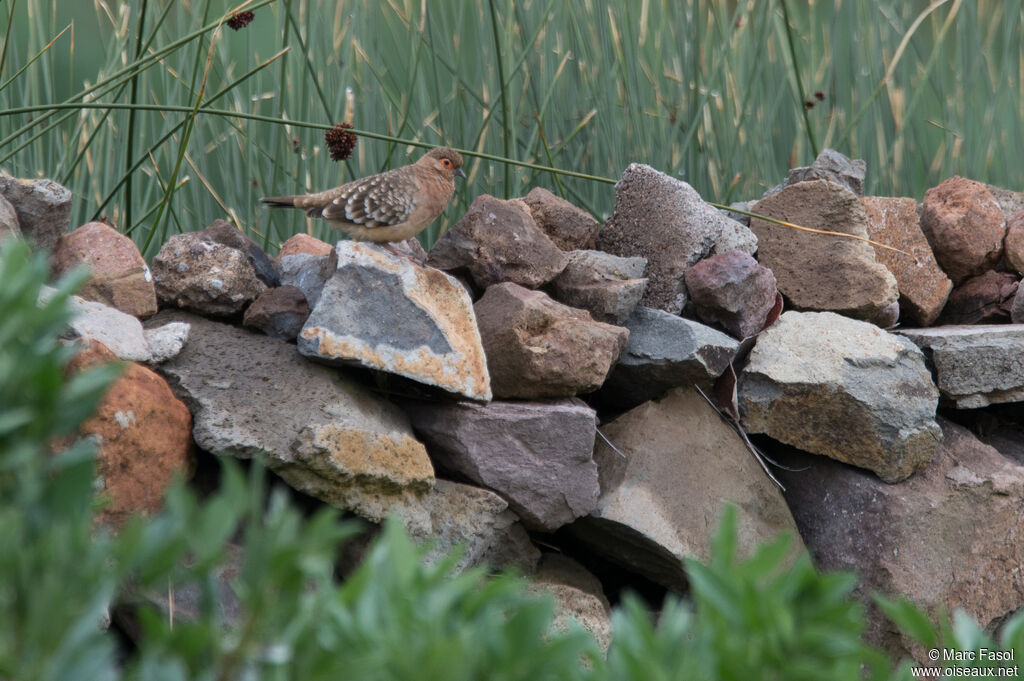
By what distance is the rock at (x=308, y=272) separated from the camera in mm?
2711

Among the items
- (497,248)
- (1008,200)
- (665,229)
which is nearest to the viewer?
(497,248)

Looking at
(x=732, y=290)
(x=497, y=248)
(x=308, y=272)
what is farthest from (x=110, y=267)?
(x=732, y=290)

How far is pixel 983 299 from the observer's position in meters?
3.62

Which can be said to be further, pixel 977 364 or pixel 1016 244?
pixel 1016 244

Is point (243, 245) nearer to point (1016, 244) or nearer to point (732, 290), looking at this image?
point (732, 290)

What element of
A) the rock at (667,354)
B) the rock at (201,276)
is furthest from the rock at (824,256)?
the rock at (201,276)

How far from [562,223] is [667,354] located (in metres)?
0.64

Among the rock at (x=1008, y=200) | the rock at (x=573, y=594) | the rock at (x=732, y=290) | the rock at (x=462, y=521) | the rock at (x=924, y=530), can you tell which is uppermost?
the rock at (x=732, y=290)

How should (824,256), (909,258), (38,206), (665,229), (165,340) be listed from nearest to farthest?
(165,340) < (38,206) < (665,229) < (824,256) < (909,258)

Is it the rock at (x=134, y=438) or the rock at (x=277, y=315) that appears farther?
the rock at (x=277, y=315)

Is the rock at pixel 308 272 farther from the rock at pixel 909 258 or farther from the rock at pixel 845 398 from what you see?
the rock at pixel 909 258

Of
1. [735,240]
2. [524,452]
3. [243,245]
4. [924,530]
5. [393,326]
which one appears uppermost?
[243,245]

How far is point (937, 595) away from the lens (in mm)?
2957

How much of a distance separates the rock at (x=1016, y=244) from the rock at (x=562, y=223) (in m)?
1.58
